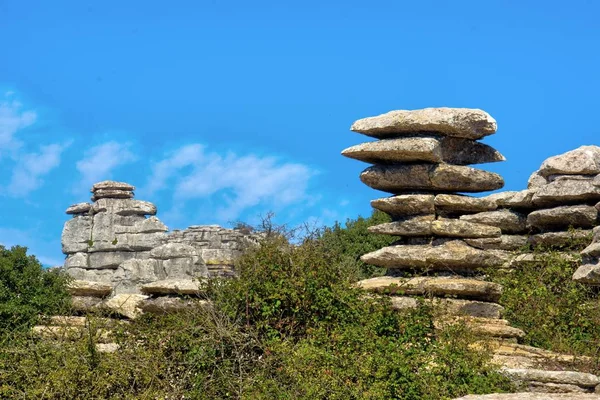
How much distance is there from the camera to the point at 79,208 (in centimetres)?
4038

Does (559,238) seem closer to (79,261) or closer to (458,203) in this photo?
(458,203)

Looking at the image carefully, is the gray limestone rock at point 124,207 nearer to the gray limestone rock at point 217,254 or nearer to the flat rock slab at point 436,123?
the gray limestone rock at point 217,254

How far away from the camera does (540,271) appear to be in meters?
22.0

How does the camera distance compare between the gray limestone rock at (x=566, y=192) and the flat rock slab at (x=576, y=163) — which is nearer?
the gray limestone rock at (x=566, y=192)

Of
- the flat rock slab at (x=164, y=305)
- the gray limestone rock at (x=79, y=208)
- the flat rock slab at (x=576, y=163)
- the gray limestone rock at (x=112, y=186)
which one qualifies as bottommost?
the flat rock slab at (x=164, y=305)

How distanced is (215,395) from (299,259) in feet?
9.12

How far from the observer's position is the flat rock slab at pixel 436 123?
20016mm

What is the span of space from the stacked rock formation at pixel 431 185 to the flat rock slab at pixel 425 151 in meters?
0.02

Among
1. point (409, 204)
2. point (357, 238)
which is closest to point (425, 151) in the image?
point (409, 204)

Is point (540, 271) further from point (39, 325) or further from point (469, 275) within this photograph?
point (39, 325)

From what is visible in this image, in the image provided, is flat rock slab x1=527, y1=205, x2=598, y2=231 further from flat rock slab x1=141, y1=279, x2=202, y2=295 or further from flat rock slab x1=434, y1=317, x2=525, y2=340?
flat rock slab x1=141, y1=279, x2=202, y2=295

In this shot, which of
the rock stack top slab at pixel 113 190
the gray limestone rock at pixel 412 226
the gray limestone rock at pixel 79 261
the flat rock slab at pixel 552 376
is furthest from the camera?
the rock stack top slab at pixel 113 190

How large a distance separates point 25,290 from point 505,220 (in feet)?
41.7

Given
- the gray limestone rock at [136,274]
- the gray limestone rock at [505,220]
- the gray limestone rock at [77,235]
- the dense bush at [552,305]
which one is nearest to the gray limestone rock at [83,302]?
the dense bush at [552,305]
